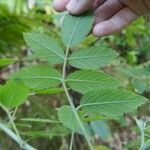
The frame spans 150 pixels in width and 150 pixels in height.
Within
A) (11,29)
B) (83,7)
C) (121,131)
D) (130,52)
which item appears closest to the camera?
(83,7)

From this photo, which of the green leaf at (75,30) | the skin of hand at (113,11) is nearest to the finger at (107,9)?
the skin of hand at (113,11)

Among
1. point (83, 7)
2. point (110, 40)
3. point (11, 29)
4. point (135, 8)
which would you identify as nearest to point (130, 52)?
point (110, 40)

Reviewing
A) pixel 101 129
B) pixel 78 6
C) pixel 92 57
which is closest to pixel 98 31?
pixel 78 6

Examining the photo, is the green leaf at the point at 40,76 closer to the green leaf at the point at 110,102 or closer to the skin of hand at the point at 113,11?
the green leaf at the point at 110,102

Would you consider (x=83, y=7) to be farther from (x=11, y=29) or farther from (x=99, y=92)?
(x=11, y=29)

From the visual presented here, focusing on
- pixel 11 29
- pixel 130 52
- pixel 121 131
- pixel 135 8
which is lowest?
pixel 121 131

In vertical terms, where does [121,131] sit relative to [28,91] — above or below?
below

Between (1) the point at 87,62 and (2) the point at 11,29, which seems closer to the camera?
(1) the point at 87,62

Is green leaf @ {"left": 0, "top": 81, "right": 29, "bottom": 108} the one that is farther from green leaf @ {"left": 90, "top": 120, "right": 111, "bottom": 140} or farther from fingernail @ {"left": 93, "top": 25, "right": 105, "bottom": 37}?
green leaf @ {"left": 90, "top": 120, "right": 111, "bottom": 140}
